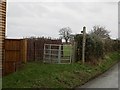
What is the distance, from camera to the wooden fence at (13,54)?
19000 mm

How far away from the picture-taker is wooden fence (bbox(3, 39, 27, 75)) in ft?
62.3

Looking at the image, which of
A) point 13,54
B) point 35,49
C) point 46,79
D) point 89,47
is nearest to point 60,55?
point 89,47

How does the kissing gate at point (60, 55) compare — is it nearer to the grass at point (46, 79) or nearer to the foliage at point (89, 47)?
the foliage at point (89, 47)

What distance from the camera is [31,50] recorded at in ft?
85.1

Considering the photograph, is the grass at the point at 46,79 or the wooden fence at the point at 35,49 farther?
the wooden fence at the point at 35,49

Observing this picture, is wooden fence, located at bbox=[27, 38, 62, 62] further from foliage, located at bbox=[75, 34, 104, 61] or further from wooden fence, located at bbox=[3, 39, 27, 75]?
wooden fence, located at bbox=[3, 39, 27, 75]

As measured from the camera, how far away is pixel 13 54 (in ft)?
65.6

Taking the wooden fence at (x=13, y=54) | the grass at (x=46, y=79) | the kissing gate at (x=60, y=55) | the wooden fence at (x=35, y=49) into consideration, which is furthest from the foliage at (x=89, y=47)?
the wooden fence at (x=13, y=54)

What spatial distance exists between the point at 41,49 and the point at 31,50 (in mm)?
1536

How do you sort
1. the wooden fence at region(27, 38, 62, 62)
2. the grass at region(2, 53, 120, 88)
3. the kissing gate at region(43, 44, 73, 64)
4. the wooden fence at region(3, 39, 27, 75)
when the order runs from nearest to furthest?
1. the grass at region(2, 53, 120, 88)
2. the wooden fence at region(3, 39, 27, 75)
3. the kissing gate at region(43, 44, 73, 64)
4. the wooden fence at region(27, 38, 62, 62)

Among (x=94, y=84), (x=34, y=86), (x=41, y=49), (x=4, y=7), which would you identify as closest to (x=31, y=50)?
(x=41, y=49)

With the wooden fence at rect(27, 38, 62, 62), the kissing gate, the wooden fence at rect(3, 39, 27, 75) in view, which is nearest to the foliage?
the kissing gate

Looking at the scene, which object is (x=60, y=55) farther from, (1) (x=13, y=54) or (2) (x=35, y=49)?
(1) (x=13, y=54)

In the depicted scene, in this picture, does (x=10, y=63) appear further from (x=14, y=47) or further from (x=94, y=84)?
(x=94, y=84)
